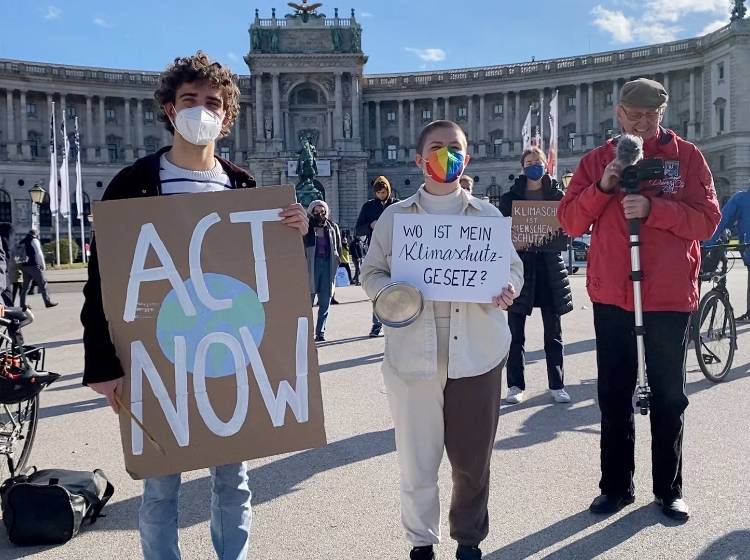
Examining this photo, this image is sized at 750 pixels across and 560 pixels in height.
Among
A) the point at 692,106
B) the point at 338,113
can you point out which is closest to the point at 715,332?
the point at 692,106

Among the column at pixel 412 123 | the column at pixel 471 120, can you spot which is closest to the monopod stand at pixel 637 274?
the column at pixel 471 120

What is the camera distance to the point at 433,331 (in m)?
3.12

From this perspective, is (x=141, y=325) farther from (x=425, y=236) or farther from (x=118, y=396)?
(x=425, y=236)

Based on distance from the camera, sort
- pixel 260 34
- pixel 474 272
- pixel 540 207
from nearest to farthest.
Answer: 1. pixel 474 272
2. pixel 540 207
3. pixel 260 34

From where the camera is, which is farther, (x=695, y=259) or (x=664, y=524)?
(x=695, y=259)

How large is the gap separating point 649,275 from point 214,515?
2604 millimetres

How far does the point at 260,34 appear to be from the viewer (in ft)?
207

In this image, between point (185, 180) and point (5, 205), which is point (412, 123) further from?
point (185, 180)

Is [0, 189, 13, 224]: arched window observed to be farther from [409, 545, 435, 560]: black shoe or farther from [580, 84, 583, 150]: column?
[409, 545, 435, 560]: black shoe

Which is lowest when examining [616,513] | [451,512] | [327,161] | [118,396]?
[616,513]

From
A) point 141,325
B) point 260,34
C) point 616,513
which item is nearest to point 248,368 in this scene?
point 141,325

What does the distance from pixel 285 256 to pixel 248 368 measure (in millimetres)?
502

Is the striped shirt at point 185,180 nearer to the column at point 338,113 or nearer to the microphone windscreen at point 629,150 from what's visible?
the microphone windscreen at point 629,150

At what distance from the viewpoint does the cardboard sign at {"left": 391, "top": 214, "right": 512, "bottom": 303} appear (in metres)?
3.12
